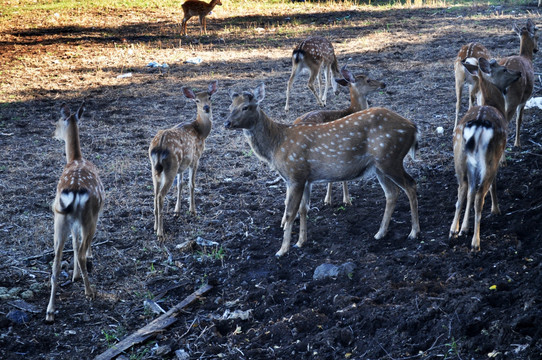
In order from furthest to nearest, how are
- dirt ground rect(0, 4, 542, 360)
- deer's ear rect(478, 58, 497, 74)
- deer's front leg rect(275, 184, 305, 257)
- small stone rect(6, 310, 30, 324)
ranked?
deer's ear rect(478, 58, 497, 74), deer's front leg rect(275, 184, 305, 257), small stone rect(6, 310, 30, 324), dirt ground rect(0, 4, 542, 360)

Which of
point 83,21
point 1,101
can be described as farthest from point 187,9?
point 1,101

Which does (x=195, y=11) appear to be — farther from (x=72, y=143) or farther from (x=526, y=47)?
(x=72, y=143)

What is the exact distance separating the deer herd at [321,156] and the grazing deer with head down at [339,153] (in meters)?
0.01

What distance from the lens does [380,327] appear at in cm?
469

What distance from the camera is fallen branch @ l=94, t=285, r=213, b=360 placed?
5.11 m


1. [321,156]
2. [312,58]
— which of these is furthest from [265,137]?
[312,58]

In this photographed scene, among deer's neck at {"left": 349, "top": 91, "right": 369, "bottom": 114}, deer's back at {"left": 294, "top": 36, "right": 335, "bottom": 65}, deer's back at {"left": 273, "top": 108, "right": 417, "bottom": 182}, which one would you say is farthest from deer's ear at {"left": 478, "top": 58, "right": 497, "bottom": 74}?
deer's back at {"left": 294, "top": 36, "right": 335, "bottom": 65}

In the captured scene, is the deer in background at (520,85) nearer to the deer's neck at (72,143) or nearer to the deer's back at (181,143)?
the deer's back at (181,143)

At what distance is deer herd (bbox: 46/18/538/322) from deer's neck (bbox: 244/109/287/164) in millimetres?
12

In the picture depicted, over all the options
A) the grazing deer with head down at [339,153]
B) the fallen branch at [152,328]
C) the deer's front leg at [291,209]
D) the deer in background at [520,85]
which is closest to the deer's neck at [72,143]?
the grazing deer with head down at [339,153]

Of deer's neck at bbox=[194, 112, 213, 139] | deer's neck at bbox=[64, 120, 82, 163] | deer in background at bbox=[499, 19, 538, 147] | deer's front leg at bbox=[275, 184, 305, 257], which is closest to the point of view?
deer's front leg at bbox=[275, 184, 305, 257]

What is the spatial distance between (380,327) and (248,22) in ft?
55.9

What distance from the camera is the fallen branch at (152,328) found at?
16.8 ft

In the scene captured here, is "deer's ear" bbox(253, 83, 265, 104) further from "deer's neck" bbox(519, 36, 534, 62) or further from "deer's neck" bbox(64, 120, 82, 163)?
"deer's neck" bbox(519, 36, 534, 62)
